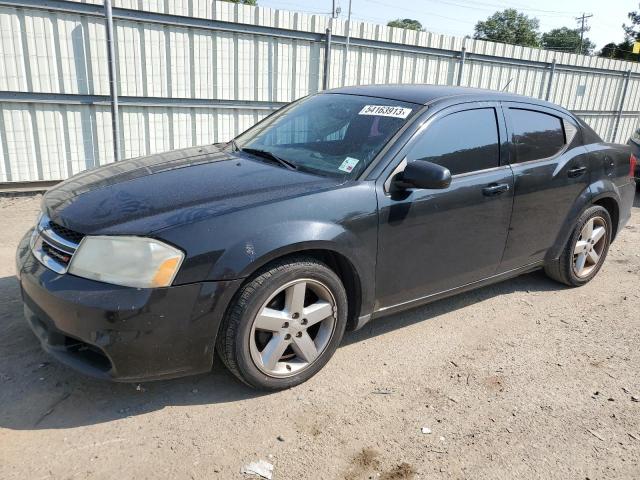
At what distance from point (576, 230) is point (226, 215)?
126 inches

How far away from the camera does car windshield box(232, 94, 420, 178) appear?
3.22 m

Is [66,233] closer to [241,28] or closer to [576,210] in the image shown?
[576,210]

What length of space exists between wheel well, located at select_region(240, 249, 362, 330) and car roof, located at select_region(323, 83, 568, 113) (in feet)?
4.07

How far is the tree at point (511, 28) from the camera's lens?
61.4 metres

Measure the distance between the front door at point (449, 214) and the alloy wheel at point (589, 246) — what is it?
1.21 m

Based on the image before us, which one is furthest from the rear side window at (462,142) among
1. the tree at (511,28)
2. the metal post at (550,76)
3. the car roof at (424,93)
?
the tree at (511,28)

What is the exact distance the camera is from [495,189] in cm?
359

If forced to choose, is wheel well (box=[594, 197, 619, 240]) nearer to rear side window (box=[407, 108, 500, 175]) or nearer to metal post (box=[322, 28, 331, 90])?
rear side window (box=[407, 108, 500, 175])

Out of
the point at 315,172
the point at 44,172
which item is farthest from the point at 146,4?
the point at 315,172

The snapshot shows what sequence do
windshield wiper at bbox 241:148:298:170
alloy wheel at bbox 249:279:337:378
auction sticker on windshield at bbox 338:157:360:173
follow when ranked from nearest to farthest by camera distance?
alloy wheel at bbox 249:279:337:378, auction sticker on windshield at bbox 338:157:360:173, windshield wiper at bbox 241:148:298:170

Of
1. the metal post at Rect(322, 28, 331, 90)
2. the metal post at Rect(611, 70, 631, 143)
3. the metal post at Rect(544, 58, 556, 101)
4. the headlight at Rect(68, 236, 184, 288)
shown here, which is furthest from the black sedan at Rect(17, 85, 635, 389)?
the metal post at Rect(611, 70, 631, 143)

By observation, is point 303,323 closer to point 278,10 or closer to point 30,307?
point 30,307

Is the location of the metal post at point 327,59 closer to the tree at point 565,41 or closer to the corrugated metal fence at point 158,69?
the corrugated metal fence at point 158,69

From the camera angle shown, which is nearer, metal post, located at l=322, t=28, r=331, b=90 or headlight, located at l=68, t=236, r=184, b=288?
headlight, located at l=68, t=236, r=184, b=288
